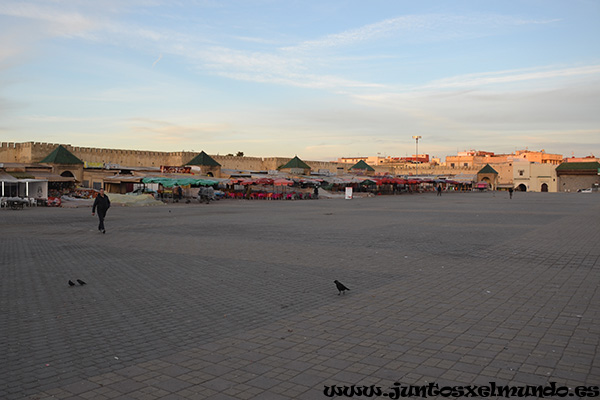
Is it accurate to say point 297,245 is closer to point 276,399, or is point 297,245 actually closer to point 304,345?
point 304,345

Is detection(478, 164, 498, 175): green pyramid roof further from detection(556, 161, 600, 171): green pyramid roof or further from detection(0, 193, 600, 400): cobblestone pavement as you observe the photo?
detection(0, 193, 600, 400): cobblestone pavement

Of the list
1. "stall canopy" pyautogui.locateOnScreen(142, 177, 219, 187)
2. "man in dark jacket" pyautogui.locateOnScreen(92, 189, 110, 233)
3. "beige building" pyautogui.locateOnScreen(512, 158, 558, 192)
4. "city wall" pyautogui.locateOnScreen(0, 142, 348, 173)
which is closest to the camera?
"man in dark jacket" pyautogui.locateOnScreen(92, 189, 110, 233)

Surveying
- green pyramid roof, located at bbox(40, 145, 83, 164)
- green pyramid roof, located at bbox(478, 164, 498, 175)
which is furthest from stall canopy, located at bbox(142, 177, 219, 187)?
green pyramid roof, located at bbox(478, 164, 498, 175)

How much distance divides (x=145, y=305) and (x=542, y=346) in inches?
194

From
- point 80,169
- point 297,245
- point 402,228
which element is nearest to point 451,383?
point 297,245

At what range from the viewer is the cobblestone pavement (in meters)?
4.19

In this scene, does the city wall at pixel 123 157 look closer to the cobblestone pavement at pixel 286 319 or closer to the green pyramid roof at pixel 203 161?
the green pyramid roof at pixel 203 161

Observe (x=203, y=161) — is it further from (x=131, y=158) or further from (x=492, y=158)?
(x=492, y=158)

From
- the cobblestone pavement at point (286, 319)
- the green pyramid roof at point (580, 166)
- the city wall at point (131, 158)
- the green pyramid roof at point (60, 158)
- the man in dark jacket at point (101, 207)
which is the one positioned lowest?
the cobblestone pavement at point (286, 319)

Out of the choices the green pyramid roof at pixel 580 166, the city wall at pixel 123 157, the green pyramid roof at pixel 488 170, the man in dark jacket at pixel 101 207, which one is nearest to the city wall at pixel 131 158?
the city wall at pixel 123 157

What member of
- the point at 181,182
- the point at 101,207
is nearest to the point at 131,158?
the point at 181,182

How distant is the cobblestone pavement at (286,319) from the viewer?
4188mm

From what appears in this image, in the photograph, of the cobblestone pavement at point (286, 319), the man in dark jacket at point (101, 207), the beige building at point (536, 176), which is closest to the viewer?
the cobblestone pavement at point (286, 319)

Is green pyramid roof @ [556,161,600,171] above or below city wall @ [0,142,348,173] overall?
above
